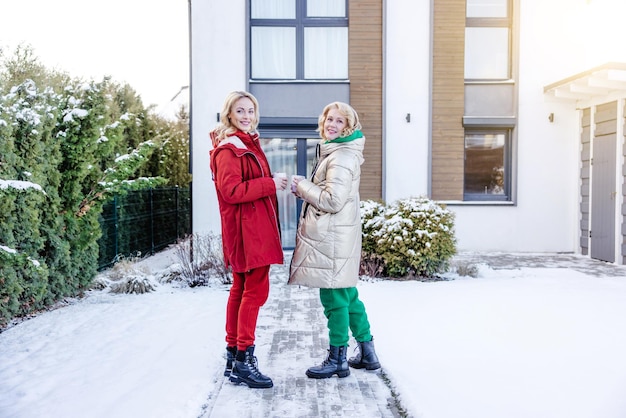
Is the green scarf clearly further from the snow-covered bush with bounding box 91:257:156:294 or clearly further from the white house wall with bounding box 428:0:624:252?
the white house wall with bounding box 428:0:624:252

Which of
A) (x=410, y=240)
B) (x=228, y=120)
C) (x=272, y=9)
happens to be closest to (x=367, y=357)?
(x=228, y=120)

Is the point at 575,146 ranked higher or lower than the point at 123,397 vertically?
higher

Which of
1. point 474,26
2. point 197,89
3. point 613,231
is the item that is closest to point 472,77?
point 474,26

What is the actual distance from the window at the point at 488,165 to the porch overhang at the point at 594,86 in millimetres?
1244

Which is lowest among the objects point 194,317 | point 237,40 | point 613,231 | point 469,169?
point 194,317

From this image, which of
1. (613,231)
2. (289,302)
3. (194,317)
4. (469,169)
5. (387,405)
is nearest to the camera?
(387,405)

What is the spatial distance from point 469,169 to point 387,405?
822 centimetres

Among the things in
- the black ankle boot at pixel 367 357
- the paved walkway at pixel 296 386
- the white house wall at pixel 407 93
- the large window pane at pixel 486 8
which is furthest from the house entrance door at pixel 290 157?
the black ankle boot at pixel 367 357

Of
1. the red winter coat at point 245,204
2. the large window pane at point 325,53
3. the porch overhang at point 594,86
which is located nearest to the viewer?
the red winter coat at point 245,204

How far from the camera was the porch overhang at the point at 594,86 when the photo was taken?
8.20 m

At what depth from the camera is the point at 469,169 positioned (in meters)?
10.7

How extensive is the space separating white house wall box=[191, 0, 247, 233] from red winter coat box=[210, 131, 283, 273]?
6.68 meters

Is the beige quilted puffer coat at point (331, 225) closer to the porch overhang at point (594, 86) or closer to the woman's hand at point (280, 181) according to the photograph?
the woman's hand at point (280, 181)

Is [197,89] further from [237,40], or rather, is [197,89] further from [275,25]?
[275,25]
